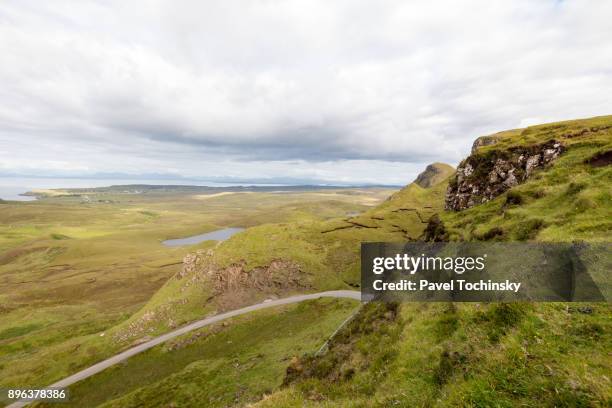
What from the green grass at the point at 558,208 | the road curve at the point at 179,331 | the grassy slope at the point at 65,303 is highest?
the green grass at the point at 558,208

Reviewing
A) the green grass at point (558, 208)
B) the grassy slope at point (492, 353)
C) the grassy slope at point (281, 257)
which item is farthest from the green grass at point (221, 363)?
the green grass at point (558, 208)

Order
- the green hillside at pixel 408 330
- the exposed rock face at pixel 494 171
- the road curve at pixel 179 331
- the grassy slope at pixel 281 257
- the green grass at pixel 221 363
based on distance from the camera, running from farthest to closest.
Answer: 1. the grassy slope at pixel 281 257
2. the road curve at pixel 179 331
3. the exposed rock face at pixel 494 171
4. the green grass at pixel 221 363
5. the green hillside at pixel 408 330

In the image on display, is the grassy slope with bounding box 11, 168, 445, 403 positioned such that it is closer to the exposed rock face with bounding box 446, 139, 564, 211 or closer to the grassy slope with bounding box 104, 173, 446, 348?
the grassy slope with bounding box 104, 173, 446, 348

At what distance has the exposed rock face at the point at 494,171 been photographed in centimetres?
5172

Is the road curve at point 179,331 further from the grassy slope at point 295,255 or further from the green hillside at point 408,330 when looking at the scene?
the grassy slope at point 295,255

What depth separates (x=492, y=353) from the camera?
1225 cm

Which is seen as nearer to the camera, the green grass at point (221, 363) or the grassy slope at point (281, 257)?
the green grass at point (221, 363)

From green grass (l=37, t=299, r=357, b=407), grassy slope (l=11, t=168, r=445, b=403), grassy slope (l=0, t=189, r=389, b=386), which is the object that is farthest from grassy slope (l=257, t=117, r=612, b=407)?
grassy slope (l=0, t=189, r=389, b=386)

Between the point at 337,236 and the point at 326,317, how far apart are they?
5472cm

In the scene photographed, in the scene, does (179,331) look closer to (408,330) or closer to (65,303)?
(408,330)

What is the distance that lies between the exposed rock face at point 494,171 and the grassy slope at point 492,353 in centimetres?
2740

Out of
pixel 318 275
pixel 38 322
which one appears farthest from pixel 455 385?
pixel 38 322

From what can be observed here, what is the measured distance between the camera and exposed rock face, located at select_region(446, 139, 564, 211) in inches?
2036

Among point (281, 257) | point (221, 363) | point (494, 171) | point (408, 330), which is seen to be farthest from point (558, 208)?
point (281, 257)
